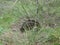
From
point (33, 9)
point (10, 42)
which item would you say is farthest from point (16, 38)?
point (33, 9)

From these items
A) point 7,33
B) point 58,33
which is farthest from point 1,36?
point 58,33

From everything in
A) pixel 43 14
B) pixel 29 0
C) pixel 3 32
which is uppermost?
pixel 29 0

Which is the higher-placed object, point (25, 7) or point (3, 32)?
point (25, 7)

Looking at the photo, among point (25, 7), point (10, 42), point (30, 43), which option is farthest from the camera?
point (25, 7)

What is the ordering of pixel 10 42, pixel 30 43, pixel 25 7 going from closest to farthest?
pixel 30 43 < pixel 10 42 < pixel 25 7

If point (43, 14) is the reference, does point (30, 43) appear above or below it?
below

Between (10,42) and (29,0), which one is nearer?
(10,42)

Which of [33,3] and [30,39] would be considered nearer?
[30,39]

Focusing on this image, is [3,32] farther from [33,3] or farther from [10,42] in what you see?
[33,3]

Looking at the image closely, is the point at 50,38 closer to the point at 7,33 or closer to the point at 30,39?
the point at 30,39
